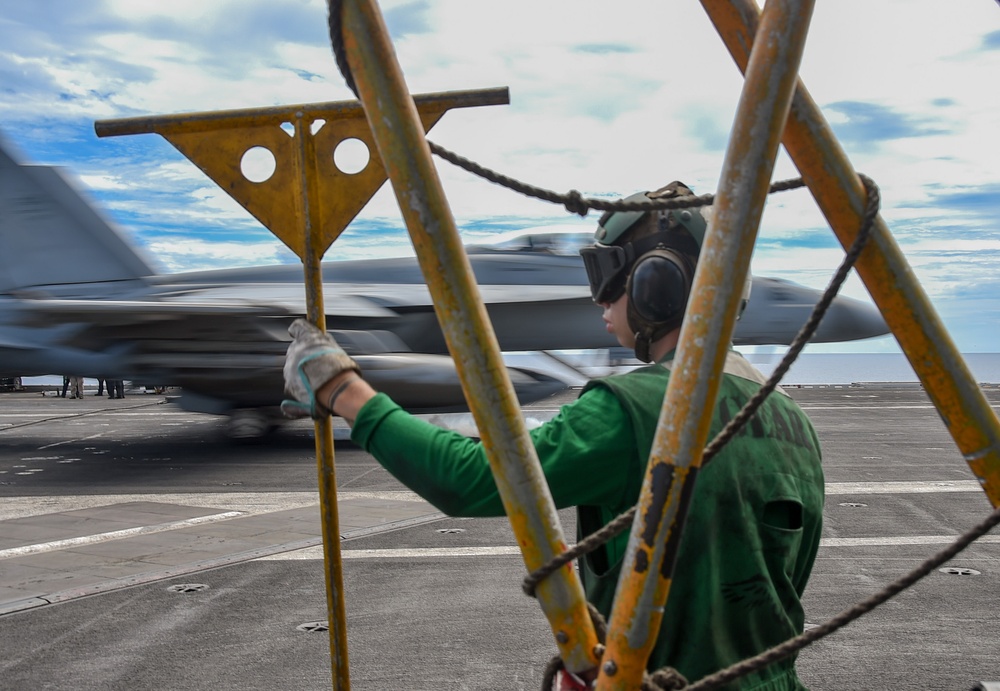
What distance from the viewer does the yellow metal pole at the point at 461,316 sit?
134cm

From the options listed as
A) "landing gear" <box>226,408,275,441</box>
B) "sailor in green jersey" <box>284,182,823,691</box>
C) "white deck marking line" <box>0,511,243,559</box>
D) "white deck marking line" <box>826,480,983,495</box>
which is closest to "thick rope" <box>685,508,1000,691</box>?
"sailor in green jersey" <box>284,182,823,691</box>

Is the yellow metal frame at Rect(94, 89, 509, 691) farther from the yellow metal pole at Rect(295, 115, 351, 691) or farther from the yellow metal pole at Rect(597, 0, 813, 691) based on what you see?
the yellow metal pole at Rect(597, 0, 813, 691)

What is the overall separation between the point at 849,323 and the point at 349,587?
1189cm

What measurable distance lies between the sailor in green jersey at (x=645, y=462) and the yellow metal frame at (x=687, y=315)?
283mm

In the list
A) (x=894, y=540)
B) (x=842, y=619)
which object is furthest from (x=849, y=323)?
(x=842, y=619)

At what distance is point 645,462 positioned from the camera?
1.74 meters

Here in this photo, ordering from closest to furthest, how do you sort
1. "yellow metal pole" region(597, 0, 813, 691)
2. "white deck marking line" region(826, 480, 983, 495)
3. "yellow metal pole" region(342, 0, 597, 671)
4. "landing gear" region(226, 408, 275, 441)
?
"yellow metal pole" region(597, 0, 813, 691) < "yellow metal pole" region(342, 0, 597, 671) < "white deck marking line" region(826, 480, 983, 495) < "landing gear" region(226, 408, 275, 441)

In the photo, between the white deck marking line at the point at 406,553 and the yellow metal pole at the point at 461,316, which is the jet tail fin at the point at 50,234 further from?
the yellow metal pole at the point at 461,316

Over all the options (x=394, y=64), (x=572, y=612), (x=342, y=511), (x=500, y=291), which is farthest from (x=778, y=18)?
(x=500, y=291)

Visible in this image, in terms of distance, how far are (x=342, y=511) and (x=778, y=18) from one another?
30.0 ft

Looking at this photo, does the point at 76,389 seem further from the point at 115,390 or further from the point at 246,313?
the point at 246,313

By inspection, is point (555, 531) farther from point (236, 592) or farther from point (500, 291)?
point (500, 291)

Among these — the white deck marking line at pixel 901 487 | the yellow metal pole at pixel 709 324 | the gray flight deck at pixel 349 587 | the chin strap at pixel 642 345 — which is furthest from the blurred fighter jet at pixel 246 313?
the yellow metal pole at pixel 709 324

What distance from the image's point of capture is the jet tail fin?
1747 centimetres
